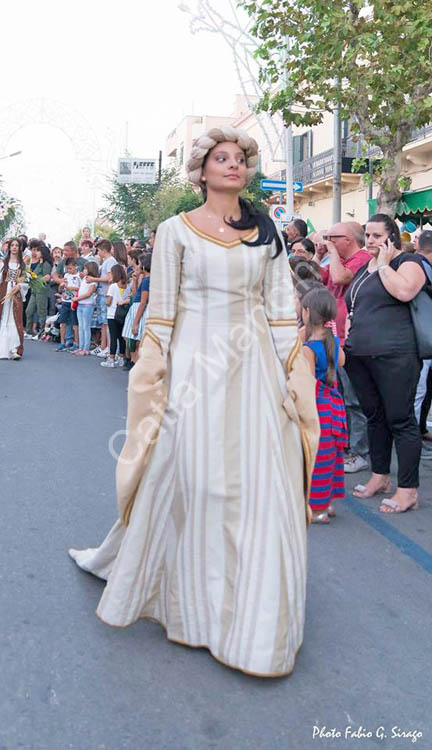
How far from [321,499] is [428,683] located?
2076mm

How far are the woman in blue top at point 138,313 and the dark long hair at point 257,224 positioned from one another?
773cm

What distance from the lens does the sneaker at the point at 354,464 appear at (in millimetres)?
6508

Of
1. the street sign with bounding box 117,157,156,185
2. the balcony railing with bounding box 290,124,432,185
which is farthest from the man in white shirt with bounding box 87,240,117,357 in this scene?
the street sign with bounding box 117,157,156,185

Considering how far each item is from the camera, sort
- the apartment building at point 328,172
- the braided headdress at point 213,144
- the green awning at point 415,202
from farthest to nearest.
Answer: the apartment building at point 328,172 < the green awning at point 415,202 < the braided headdress at point 213,144

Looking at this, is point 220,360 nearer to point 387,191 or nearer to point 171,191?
point 387,191

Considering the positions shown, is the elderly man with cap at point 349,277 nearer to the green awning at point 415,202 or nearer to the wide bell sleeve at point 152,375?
the wide bell sleeve at point 152,375

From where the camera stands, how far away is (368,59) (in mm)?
11672

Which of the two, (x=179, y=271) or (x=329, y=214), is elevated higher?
(x=329, y=214)

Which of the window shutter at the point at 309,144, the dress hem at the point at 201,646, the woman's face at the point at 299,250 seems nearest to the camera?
the dress hem at the point at 201,646

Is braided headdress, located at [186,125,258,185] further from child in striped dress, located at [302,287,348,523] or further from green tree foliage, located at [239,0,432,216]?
green tree foliage, located at [239,0,432,216]

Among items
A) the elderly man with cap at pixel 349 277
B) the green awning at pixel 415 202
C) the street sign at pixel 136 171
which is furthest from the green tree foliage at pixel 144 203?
the elderly man with cap at pixel 349 277

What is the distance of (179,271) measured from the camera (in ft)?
10.8

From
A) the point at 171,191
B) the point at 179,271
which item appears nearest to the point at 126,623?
the point at 179,271

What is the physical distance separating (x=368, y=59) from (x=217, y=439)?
986 cm
